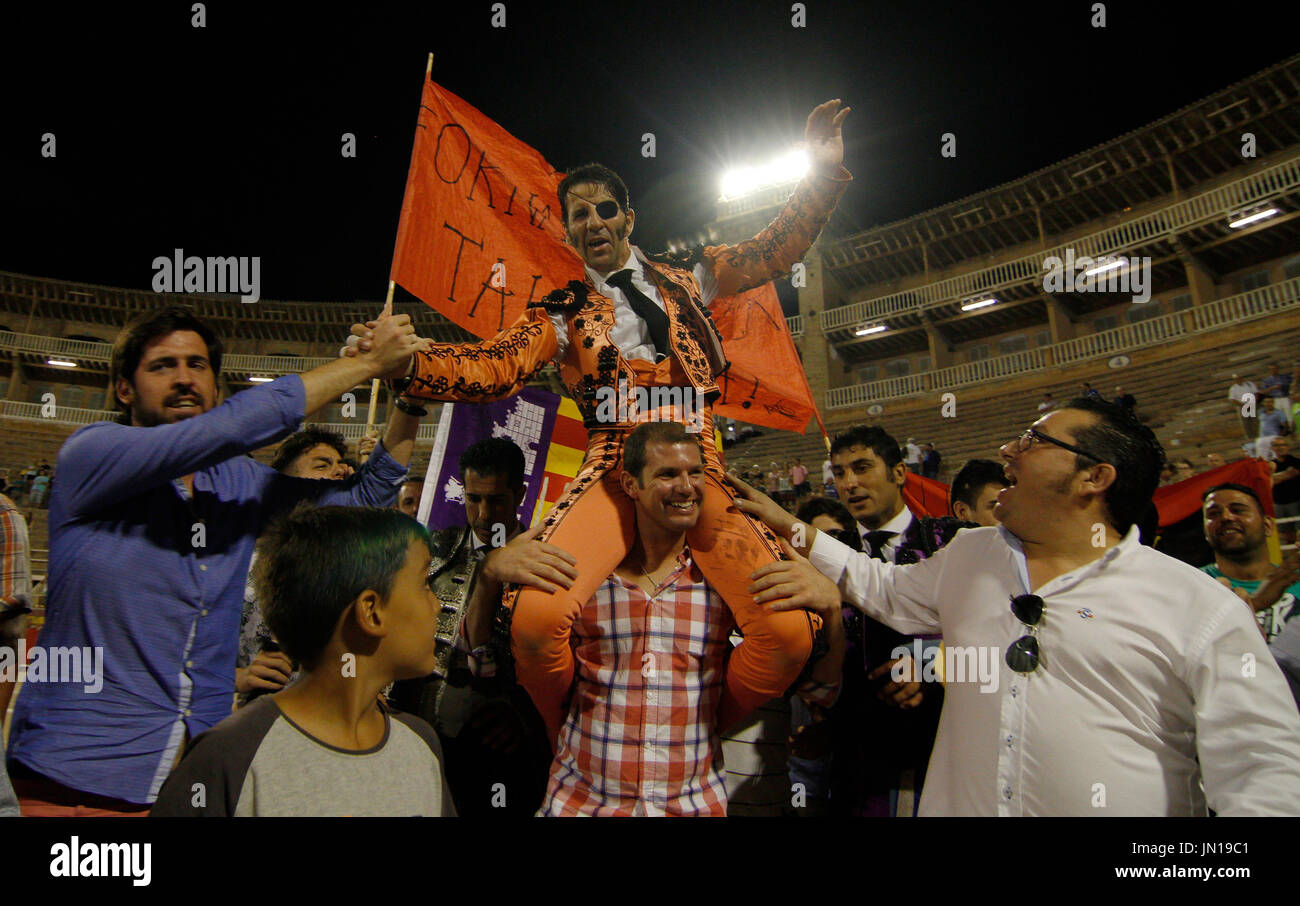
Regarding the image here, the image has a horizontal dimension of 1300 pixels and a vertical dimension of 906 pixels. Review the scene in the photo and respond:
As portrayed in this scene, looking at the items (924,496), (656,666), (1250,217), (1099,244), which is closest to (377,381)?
(656,666)

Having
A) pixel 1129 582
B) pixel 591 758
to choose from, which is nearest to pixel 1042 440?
pixel 1129 582

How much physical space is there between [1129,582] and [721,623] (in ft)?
3.78

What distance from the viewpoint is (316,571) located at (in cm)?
150

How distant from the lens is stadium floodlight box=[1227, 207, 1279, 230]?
672 inches

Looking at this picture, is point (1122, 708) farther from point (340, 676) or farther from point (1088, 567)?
point (340, 676)

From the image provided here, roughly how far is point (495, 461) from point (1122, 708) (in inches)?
105

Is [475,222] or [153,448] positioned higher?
[475,222]

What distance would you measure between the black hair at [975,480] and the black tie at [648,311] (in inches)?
91.9

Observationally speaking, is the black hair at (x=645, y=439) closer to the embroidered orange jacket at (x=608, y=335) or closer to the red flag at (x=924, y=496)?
the embroidered orange jacket at (x=608, y=335)

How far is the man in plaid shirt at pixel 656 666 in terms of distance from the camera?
2.15 metres

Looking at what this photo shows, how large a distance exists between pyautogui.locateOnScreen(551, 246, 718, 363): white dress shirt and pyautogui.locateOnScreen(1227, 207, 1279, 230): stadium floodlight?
21223 millimetres

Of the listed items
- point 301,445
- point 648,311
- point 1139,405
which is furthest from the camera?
point 1139,405

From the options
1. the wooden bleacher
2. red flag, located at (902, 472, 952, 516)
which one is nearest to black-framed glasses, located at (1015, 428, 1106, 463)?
red flag, located at (902, 472, 952, 516)

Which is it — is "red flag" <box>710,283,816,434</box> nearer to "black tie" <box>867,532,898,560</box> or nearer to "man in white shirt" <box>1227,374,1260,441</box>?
"black tie" <box>867,532,898,560</box>
